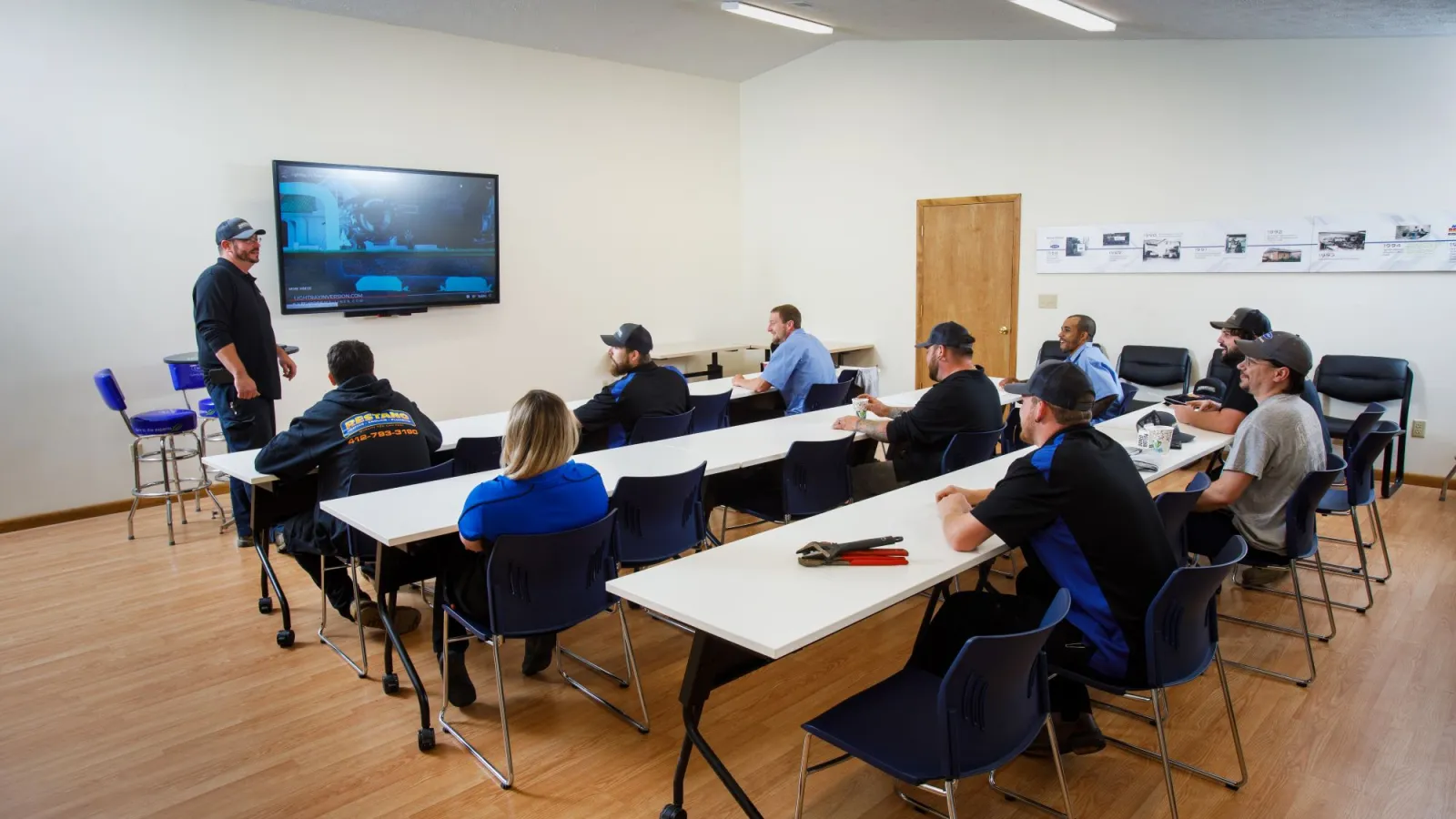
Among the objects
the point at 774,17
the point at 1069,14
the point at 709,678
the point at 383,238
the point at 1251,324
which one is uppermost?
the point at 774,17

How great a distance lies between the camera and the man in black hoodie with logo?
11.4 ft

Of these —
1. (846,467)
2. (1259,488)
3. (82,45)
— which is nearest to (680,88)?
(82,45)

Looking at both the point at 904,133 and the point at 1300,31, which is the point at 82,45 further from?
the point at 1300,31

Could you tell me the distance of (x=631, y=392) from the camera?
4.57 metres

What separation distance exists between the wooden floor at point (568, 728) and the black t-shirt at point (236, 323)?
1.31 metres

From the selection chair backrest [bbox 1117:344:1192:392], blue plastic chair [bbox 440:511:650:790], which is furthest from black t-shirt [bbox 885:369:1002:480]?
chair backrest [bbox 1117:344:1192:392]

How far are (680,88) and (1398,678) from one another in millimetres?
7538

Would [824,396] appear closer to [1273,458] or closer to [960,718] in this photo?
[1273,458]

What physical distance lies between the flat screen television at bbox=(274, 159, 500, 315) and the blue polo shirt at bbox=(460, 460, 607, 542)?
4.46m

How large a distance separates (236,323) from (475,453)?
1704 millimetres

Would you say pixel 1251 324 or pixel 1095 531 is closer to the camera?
pixel 1095 531

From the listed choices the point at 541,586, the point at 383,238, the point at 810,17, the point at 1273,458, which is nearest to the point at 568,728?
the point at 541,586

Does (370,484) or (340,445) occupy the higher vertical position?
(340,445)

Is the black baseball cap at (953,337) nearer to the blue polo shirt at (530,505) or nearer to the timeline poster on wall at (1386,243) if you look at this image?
the blue polo shirt at (530,505)
